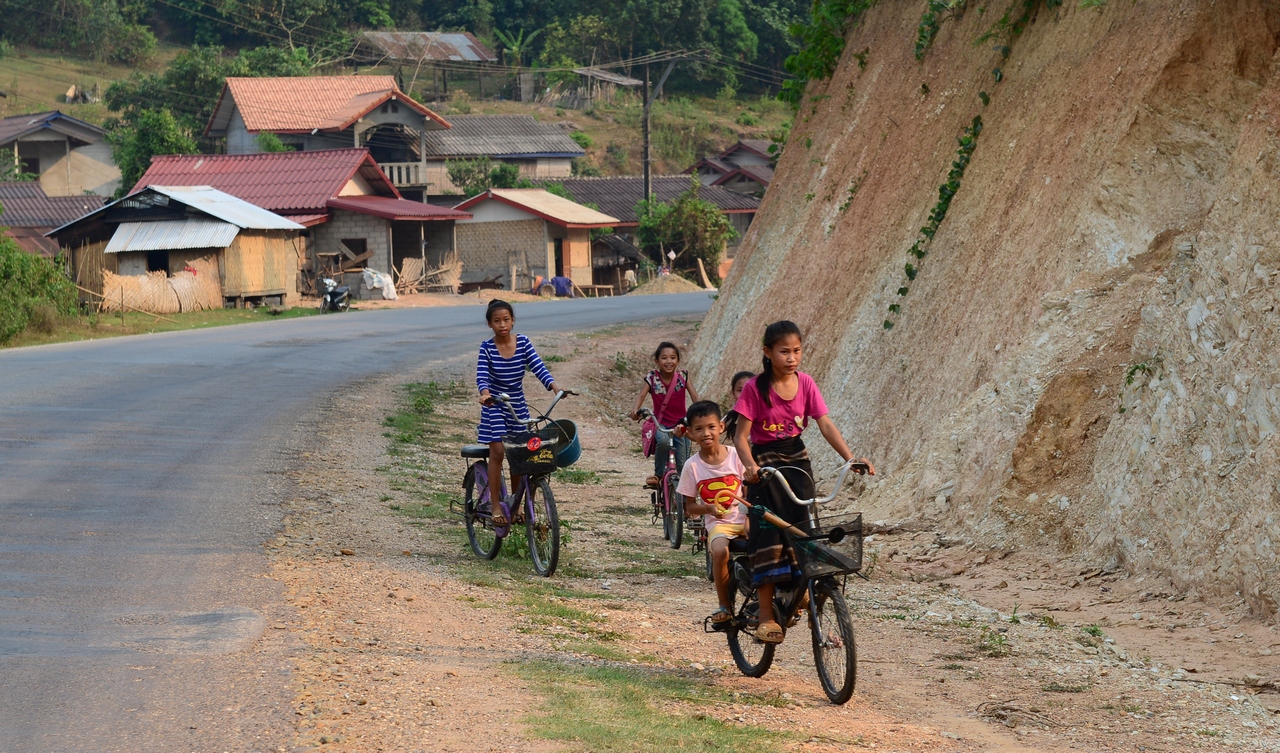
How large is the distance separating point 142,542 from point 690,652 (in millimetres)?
4260

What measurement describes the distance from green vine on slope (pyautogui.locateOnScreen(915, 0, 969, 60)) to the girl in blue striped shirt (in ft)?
31.8

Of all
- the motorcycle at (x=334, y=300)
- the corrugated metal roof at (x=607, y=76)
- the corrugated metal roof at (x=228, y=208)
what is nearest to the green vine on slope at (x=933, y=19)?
the motorcycle at (x=334, y=300)

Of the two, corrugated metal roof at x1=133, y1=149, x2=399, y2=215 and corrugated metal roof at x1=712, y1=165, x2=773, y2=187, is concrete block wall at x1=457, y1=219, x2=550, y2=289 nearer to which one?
corrugated metal roof at x1=133, y1=149, x2=399, y2=215

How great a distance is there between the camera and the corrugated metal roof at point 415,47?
249 feet

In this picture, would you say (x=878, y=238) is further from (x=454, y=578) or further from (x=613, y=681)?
(x=613, y=681)

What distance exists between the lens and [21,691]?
5.94 m

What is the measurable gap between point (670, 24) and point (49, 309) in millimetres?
54085

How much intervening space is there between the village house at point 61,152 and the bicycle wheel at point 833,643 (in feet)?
199

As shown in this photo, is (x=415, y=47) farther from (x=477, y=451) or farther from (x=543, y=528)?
(x=543, y=528)

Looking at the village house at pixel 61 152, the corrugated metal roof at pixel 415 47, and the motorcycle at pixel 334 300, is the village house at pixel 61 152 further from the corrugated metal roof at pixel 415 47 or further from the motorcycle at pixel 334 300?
the motorcycle at pixel 334 300

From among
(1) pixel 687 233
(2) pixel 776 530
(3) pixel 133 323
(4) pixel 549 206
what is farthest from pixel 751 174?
(2) pixel 776 530

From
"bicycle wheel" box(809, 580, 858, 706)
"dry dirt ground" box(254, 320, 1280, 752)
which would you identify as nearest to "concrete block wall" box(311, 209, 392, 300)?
"dry dirt ground" box(254, 320, 1280, 752)

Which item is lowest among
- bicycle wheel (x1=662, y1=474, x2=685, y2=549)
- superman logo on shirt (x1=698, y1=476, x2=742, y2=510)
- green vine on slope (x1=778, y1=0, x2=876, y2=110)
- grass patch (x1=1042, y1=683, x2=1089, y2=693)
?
grass patch (x1=1042, y1=683, x2=1089, y2=693)

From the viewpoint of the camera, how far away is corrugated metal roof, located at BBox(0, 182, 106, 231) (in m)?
48.6
